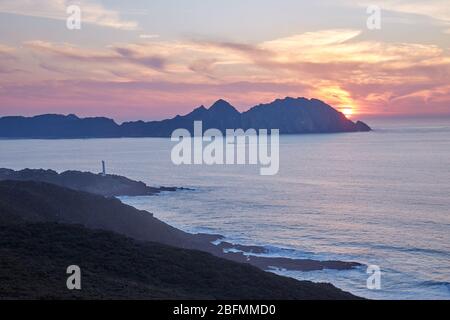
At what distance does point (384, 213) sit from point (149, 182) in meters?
60.8

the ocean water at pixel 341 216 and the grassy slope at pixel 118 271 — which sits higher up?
the grassy slope at pixel 118 271

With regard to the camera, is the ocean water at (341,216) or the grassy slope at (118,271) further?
the ocean water at (341,216)

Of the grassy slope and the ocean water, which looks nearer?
the grassy slope

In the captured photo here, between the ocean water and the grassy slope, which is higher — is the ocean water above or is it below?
below

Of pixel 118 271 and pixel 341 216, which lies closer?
pixel 118 271
